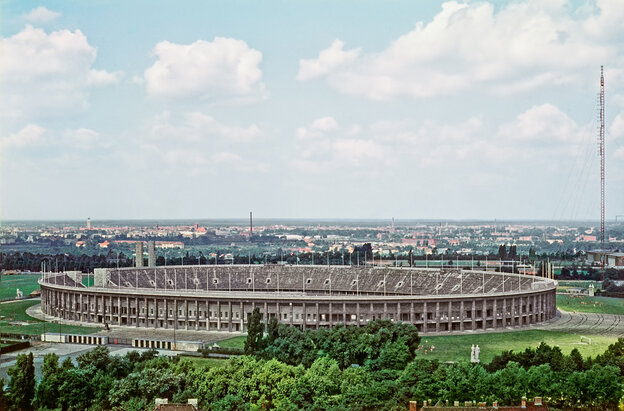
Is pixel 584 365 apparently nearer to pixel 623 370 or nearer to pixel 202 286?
pixel 623 370

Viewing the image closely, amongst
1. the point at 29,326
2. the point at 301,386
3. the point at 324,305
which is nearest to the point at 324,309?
the point at 324,305

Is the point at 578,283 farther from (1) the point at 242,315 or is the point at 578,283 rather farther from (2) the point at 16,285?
(2) the point at 16,285

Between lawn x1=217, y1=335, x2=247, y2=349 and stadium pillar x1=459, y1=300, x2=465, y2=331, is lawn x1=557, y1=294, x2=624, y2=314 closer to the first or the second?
stadium pillar x1=459, y1=300, x2=465, y2=331

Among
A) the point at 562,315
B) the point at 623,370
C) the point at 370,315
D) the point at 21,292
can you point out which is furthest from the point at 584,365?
the point at 21,292

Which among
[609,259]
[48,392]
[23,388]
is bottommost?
[48,392]

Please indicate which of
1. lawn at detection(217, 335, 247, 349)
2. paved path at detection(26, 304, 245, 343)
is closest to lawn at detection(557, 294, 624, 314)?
lawn at detection(217, 335, 247, 349)
